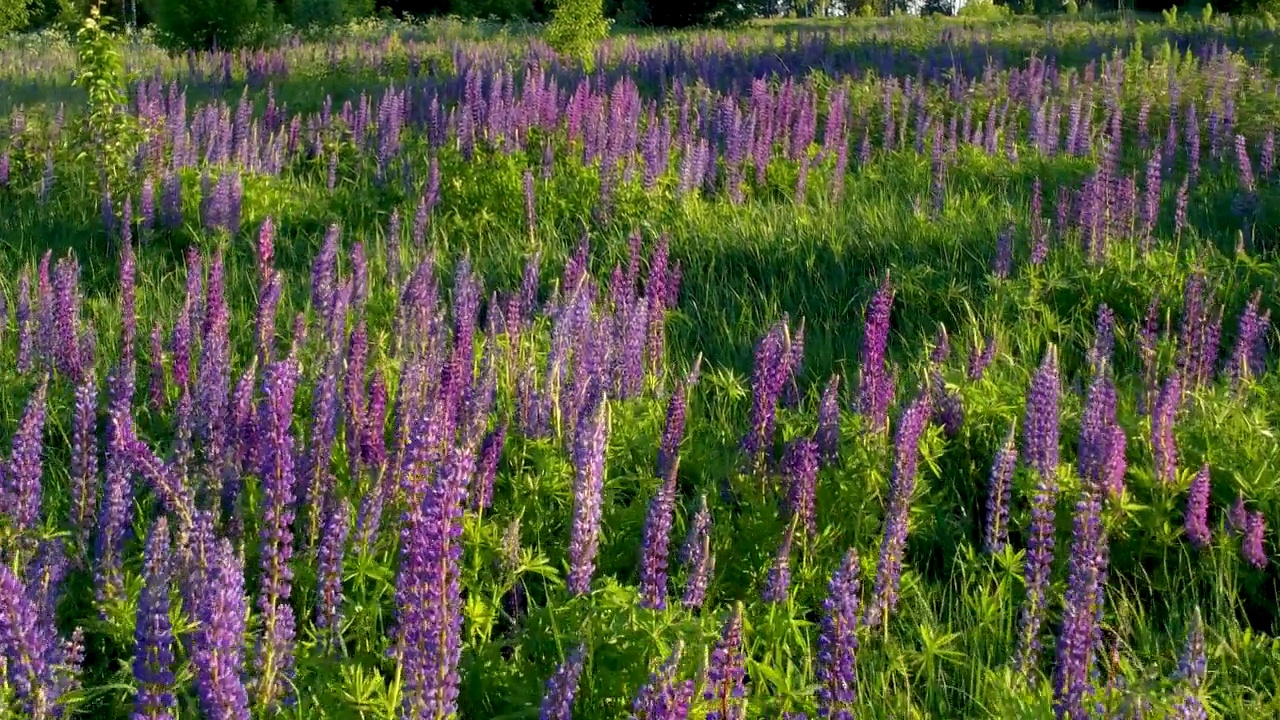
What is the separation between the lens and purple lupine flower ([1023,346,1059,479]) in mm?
3283

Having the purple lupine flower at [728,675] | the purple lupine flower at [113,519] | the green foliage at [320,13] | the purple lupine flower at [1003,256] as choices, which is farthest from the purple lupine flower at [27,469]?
the green foliage at [320,13]

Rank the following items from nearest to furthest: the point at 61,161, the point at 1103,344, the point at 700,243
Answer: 1. the point at 1103,344
2. the point at 700,243
3. the point at 61,161

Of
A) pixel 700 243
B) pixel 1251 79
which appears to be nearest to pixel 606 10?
pixel 1251 79

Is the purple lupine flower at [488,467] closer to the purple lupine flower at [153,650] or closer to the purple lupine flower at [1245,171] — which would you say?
the purple lupine flower at [153,650]

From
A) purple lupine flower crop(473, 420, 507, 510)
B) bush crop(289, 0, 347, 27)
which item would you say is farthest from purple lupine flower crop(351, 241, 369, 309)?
bush crop(289, 0, 347, 27)

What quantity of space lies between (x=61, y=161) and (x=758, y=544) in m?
6.66

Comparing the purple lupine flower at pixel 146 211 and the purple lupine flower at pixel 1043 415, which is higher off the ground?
the purple lupine flower at pixel 146 211

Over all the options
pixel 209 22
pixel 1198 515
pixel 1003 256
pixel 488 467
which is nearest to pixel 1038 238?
pixel 1003 256

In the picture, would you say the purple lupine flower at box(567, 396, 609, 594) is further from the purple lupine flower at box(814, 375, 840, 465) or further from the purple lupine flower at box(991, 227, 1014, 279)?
the purple lupine flower at box(991, 227, 1014, 279)

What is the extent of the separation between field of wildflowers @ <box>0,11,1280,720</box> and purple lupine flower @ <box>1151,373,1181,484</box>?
15 mm

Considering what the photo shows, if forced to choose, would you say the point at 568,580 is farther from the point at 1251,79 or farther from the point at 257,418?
the point at 1251,79

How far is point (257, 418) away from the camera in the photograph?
3201mm

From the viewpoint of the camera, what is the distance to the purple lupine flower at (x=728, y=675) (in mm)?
1854

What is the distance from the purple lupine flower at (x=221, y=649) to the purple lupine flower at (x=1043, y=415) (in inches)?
88.2
